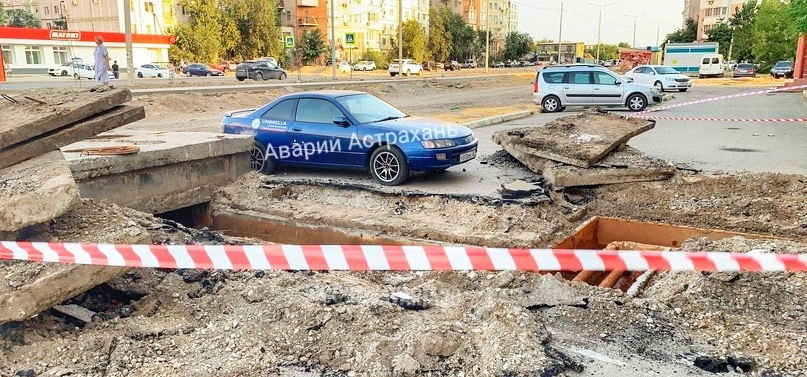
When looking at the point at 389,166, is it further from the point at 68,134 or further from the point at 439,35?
the point at 439,35

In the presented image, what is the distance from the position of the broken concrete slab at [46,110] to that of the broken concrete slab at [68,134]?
56mm

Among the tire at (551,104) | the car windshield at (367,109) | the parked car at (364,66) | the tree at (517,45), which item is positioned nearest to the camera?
the car windshield at (367,109)

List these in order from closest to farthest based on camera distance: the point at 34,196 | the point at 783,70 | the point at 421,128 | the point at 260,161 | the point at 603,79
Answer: the point at 34,196
the point at 421,128
the point at 260,161
the point at 603,79
the point at 783,70

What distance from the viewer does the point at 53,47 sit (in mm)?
55875

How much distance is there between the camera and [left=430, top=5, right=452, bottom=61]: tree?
91.7 m

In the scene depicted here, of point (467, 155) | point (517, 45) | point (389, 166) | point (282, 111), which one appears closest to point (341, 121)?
point (389, 166)

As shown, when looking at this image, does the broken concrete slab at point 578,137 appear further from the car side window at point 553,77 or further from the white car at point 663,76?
the white car at point 663,76

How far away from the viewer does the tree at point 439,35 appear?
91.7 metres

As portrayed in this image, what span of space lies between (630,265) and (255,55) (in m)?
71.4

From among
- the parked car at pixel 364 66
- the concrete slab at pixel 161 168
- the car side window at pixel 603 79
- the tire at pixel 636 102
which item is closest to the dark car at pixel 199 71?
the parked car at pixel 364 66

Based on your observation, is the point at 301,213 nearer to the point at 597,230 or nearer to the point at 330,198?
the point at 330,198

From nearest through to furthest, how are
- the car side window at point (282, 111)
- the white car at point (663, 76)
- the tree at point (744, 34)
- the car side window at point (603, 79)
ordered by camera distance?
the car side window at point (282, 111), the car side window at point (603, 79), the white car at point (663, 76), the tree at point (744, 34)

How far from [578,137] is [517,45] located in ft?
335

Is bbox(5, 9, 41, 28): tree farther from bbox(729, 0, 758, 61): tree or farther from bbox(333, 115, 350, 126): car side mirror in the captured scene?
bbox(729, 0, 758, 61): tree
